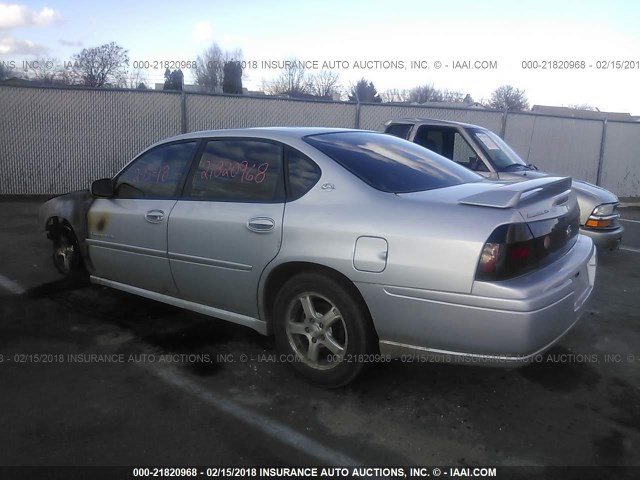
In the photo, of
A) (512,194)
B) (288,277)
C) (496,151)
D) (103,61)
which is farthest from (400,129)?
(103,61)

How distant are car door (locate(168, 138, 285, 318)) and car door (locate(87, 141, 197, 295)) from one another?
0.15 metres

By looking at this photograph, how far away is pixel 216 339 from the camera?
4250 mm

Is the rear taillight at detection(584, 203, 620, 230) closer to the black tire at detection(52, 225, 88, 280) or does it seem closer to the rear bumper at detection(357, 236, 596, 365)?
the rear bumper at detection(357, 236, 596, 365)

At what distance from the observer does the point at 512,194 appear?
297cm

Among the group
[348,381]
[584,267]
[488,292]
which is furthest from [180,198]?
[584,267]

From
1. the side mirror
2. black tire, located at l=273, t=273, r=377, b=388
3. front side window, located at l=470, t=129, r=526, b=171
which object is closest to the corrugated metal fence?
front side window, located at l=470, t=129, r=526, b=171

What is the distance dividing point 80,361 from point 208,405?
115 centimetres

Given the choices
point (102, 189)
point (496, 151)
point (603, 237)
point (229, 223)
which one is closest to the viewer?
point (229, 223)

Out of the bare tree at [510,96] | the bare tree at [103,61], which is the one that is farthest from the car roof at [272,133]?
the bare tree at [510,96]

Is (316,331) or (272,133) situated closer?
(316,331)

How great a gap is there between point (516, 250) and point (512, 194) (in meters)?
0.32

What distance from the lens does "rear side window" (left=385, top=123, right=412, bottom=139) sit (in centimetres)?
757

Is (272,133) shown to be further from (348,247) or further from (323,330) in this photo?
(323,330)

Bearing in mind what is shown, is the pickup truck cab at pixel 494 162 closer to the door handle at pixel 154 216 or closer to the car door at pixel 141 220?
the car door at pixel 141 220
